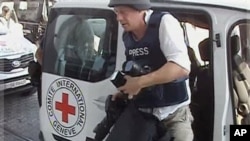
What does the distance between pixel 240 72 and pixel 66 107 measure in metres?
1.08

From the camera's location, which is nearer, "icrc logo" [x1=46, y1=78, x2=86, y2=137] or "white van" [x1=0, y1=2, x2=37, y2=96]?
"icrc logo" [x1=46, y1=78, x2=86, y2=137]

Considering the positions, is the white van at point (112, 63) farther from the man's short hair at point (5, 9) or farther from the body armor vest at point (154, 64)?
the man's short hair at point (5, 9)

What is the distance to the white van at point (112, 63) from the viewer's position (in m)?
1.66

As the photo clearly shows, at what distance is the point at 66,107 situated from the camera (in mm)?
2252

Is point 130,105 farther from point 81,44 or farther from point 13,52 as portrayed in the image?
point 13,52

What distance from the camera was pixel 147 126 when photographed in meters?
1.64

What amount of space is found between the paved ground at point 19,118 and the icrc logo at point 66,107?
0.99 meters

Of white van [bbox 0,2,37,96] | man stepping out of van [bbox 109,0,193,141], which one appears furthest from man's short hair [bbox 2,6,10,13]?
man stepping out of van [bbox 109,0,193,141]

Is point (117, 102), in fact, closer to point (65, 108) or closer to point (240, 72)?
point (65, 108)

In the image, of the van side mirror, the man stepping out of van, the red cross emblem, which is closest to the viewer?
the man stepping out of van

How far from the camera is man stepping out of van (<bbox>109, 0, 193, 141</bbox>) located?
1530 mm

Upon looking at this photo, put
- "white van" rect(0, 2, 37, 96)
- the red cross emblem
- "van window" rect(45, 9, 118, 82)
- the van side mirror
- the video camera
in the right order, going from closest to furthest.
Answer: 1. the video camera
2. "van window" rect(45, 9, 118, 82)
3. the red cross emblem
4. "white van" rect(0, 2, 37, 96)
5. the van side mirror

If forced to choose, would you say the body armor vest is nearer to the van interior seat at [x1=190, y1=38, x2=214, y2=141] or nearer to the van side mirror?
the van interior seat at [x1=190, y1=38, x2=214, y2=141]

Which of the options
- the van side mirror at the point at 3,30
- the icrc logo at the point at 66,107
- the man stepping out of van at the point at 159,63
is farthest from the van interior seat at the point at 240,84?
the van side mirror at the point at 3,30
